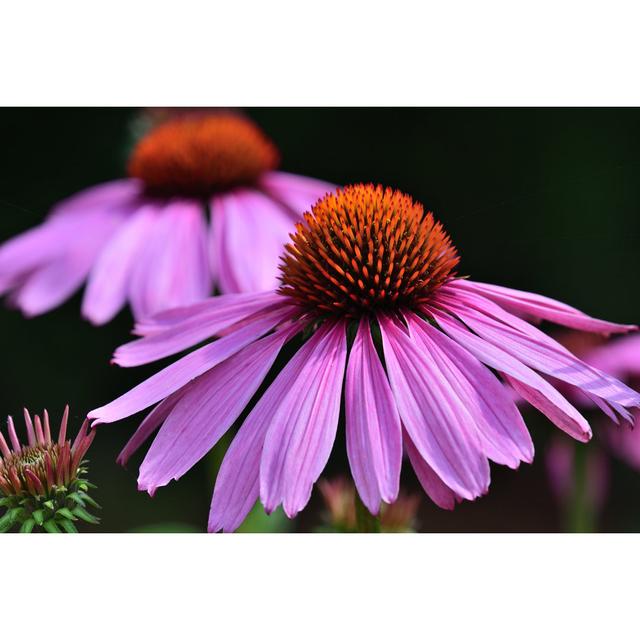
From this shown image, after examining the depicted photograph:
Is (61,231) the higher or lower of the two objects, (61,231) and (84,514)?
the higher

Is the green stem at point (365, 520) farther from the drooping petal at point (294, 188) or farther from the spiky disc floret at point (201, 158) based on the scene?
the spiky disc floret at point (201, 158)

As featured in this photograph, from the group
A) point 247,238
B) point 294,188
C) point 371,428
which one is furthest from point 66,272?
point 371,428

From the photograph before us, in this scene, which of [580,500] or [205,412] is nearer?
[205,412]

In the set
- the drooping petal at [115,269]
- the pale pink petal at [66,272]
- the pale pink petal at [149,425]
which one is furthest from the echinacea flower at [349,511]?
the pale pink petal at [66,272]

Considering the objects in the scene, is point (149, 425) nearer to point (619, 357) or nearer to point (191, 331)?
point (191, 331)

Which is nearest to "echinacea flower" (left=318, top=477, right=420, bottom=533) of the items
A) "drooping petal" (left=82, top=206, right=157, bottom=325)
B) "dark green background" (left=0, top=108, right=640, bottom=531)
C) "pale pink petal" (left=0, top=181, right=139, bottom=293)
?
"dark green background" (left=0, top=108, right=640, bottom=531)

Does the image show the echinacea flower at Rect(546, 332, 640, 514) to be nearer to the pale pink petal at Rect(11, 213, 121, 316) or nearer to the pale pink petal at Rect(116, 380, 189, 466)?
the pale pink petal at Rect(116, 380, 189, 466)

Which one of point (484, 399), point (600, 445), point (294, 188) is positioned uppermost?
point (294, 188)
